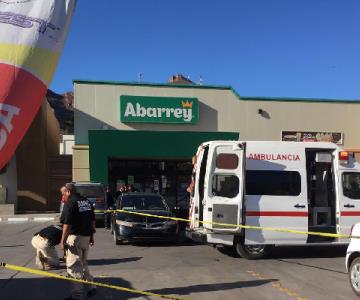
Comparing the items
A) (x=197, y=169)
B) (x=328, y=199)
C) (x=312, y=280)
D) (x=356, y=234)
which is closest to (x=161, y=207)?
(x=197, y=169)

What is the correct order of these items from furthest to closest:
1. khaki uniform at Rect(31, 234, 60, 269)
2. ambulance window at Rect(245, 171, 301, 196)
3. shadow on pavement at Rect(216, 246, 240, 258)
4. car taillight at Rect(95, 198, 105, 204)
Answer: car taillight at Rect(95, 198, 105, 204)
shadow on pavement at Rect(216, 246, 240, 258)
ambulance window at Rect(245, 171, 301, 196)
khaki uniform at Rect(31, 234, 60, 269)

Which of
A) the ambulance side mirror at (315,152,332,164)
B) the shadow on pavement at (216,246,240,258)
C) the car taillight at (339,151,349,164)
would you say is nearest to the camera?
the car taillight at (339,151,349,164)

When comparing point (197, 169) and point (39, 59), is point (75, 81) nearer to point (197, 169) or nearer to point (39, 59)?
point (197, 169)

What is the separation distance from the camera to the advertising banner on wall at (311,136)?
1069 inches

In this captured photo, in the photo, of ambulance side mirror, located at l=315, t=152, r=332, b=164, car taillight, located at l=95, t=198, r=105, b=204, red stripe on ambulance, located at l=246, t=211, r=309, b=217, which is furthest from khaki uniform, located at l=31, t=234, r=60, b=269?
car taillight, located at l=95, t=198, r=105, b=204

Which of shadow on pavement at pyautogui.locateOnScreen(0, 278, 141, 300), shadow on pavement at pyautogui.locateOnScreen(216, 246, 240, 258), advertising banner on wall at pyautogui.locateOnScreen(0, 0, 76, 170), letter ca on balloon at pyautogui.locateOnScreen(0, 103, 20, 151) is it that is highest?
advertising banner on wall at pyautogui.locateOnScreen(0, 0, 76, 170)

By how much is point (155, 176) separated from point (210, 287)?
18228mm

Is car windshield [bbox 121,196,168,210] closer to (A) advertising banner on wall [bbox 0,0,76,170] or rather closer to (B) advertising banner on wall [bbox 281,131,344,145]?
(A) advertising banner on wall [bbox 0,0,76,170]

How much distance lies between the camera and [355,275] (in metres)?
7.94

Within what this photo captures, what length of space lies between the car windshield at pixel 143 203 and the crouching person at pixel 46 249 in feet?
14.9

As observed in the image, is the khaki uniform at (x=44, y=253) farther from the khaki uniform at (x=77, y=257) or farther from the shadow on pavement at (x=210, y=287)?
the shadow on pavement at (x=210, y=287)

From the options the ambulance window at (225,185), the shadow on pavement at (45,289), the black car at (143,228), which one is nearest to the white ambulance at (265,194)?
the ambulance window at (225,185)

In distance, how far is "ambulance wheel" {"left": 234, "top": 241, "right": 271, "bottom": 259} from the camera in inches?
452

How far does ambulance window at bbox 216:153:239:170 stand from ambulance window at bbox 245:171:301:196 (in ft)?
1.19
